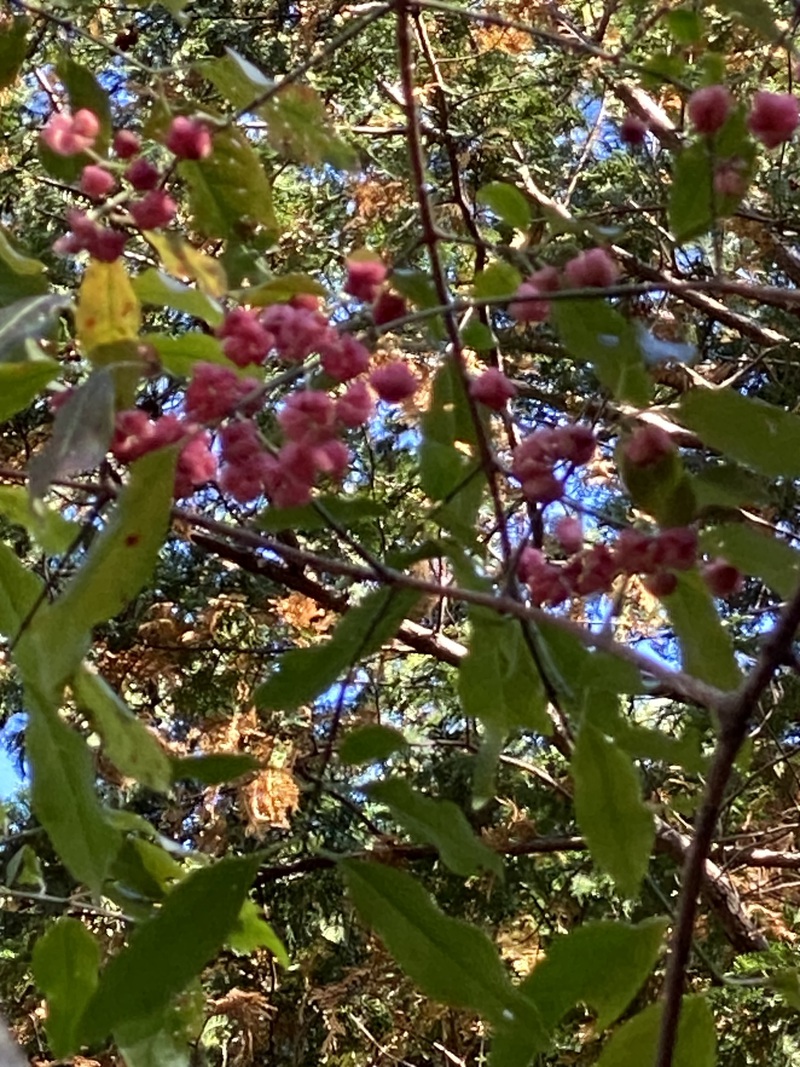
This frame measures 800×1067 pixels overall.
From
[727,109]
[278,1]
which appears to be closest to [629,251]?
[278,1]

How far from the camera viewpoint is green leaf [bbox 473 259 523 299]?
2.42 ft

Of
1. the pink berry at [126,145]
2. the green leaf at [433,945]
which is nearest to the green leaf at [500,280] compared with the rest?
the pink berry at [126,145]

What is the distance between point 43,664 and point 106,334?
0.46 ft

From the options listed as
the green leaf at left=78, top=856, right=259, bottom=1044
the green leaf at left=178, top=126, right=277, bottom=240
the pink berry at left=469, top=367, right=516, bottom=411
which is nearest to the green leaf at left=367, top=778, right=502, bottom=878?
the green leaf at left=78, top=856, right=259, bottom=1044

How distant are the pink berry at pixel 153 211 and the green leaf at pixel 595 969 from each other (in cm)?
43

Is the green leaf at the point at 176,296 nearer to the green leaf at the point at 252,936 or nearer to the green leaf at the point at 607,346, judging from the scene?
the green leaf at the point at 607,346

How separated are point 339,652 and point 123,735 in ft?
0.40

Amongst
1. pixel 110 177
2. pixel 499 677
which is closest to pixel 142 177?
pixel 110 177

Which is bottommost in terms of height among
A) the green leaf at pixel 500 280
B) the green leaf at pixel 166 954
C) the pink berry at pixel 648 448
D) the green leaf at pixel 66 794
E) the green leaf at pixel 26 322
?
the green leaf at pixel 166 954

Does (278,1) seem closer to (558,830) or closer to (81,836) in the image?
(558,830)

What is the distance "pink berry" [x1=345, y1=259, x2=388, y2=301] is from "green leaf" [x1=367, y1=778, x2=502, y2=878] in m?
0.27

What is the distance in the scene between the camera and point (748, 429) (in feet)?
2.14

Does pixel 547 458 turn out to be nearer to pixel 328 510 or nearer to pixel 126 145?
pixel 328 510

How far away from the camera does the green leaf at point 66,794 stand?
25.7 inches
